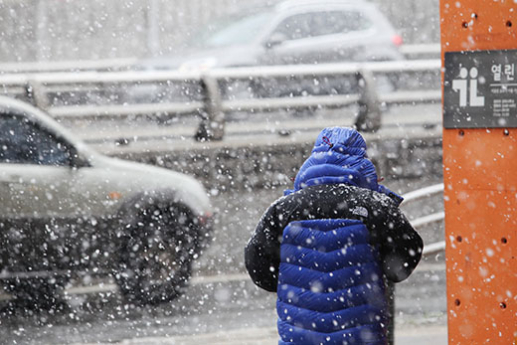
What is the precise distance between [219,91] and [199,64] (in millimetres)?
2653

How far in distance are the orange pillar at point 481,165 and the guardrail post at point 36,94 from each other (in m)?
7.67

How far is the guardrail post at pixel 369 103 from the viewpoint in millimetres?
12242

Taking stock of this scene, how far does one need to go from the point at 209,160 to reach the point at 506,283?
7.59 m

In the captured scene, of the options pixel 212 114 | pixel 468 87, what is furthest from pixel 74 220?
pixel 468 87

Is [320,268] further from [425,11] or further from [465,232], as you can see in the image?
[425,11]

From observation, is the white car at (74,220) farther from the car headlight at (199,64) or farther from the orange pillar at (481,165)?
the car headlight at (199,64)

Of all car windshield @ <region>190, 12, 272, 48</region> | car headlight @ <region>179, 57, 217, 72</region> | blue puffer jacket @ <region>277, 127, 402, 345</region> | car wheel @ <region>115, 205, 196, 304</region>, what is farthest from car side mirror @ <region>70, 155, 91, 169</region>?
car windshield @ <region>190, 12, 272, 48</region>

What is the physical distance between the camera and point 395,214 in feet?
12.8

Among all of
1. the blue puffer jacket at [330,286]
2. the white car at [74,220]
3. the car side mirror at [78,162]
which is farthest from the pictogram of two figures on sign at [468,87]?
the car side mirror at [78,162]

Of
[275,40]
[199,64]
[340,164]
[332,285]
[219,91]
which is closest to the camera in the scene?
[332,285]

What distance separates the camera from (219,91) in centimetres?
1182

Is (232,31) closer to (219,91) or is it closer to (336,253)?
(219,91)

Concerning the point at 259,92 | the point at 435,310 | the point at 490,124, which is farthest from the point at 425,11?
the point at 490,124

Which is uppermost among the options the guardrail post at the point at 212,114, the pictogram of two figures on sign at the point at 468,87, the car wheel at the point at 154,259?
the pictogram of two figures on sign at the point at 468,87
